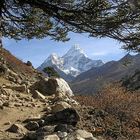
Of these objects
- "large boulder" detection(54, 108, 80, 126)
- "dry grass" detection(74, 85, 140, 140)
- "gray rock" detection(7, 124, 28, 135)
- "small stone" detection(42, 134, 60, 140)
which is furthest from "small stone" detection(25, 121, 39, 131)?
"dry grass" detection(74, 85, 140, 140)

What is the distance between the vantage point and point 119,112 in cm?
2236

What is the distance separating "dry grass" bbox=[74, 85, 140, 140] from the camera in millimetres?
19719

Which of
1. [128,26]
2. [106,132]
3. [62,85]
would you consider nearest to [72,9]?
[128,26]

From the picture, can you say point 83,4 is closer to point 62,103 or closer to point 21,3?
point 21,3

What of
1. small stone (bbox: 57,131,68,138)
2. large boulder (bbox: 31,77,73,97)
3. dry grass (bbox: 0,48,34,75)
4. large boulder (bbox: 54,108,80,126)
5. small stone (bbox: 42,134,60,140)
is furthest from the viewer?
dry grass (bbox: 0,48,34,75)

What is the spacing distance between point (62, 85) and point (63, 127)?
1173 centimetres

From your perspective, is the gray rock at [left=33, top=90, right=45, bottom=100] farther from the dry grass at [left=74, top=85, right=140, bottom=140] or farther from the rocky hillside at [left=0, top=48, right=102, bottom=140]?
the dry grass at [left=74, top=85, right=140, bottom=140]

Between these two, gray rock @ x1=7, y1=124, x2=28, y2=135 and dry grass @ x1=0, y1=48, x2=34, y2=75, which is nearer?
gray rock @ x1=7, y1=124, x2=28, y2=135

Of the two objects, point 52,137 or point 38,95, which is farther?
point 38,95

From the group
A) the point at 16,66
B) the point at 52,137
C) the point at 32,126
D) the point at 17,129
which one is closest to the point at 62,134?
the point at 52,137

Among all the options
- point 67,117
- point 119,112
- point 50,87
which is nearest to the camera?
point 67,117

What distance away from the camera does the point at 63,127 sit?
15.3 metres

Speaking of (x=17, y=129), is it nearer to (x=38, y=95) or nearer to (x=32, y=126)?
(x=32, y=126)

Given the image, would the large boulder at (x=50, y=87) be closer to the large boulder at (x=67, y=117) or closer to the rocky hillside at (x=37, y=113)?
the rocky hillside at (x=37, y=113)
